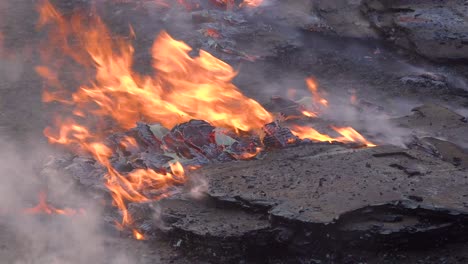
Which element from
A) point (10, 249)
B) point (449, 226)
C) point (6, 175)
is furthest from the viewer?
point (6, 175)

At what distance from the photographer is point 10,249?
12.0 ft

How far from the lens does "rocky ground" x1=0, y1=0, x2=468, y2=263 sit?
11.2ft

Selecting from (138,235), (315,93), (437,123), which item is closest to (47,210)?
(138,235)

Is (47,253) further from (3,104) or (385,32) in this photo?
(385,32)

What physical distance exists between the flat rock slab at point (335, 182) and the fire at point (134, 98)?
0.38m

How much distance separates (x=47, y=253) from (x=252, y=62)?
4.12 m

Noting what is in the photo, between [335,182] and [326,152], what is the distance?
534 mm

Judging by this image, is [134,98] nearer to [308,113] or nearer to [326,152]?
[308,113]

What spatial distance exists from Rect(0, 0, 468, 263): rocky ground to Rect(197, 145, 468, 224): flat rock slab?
0.5 inches

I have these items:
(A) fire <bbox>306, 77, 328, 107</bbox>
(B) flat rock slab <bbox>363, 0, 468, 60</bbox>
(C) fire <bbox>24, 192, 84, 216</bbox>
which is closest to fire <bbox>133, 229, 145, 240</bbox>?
(C) fire <bbox>24, 192, 84, 216</bbox>

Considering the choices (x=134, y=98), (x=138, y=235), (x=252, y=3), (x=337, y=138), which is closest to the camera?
(x=138, y=235)

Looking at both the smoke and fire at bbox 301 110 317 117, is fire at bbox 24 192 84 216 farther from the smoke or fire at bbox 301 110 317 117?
fire at bbox 301 110 317 117

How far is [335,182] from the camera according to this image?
3779mm

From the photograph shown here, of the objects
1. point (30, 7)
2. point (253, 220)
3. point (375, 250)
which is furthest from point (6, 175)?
point (30, 7)
